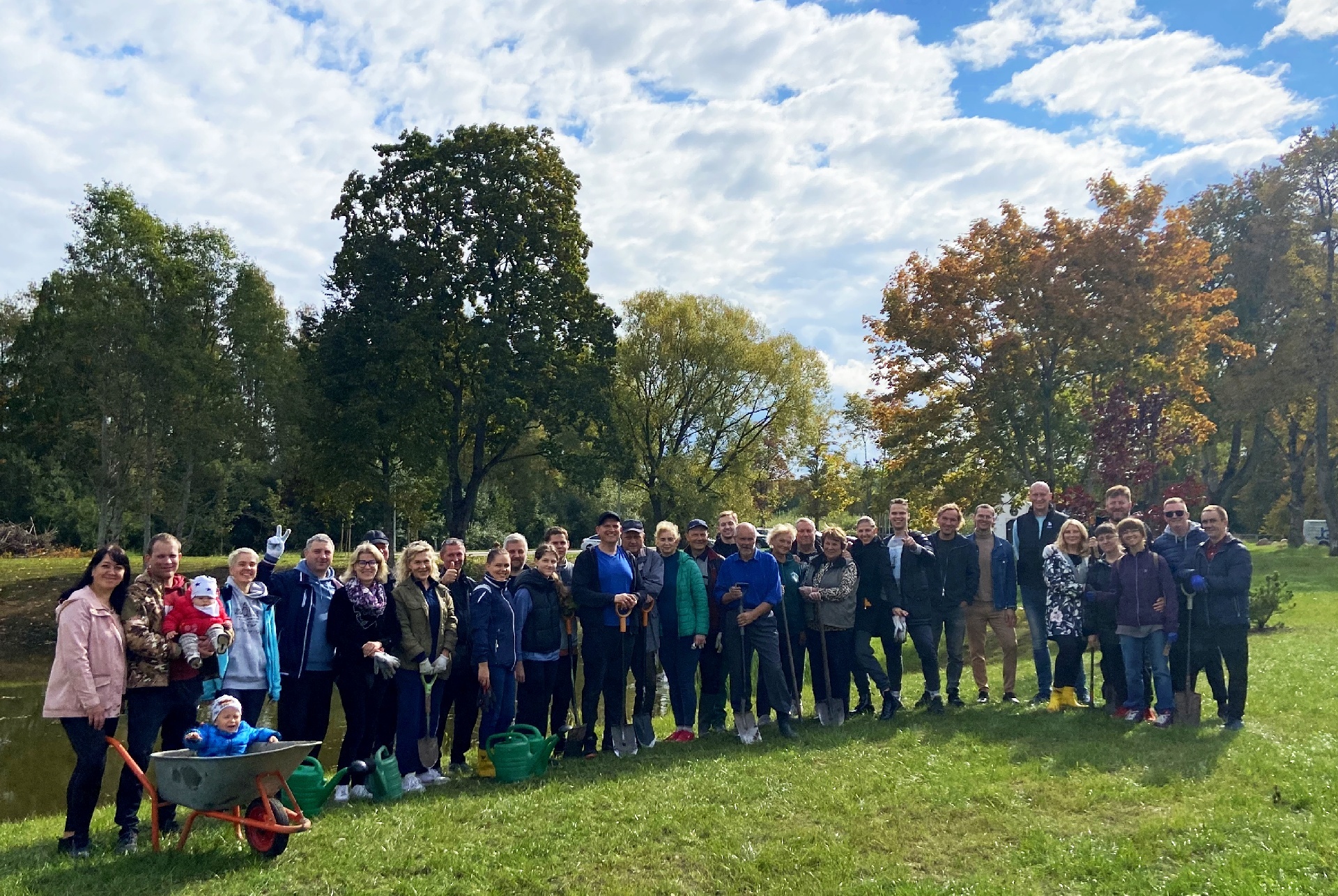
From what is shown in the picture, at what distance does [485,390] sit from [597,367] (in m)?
3.90

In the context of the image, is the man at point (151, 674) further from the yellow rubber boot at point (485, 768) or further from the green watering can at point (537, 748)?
the green watering can at point (537, 748)

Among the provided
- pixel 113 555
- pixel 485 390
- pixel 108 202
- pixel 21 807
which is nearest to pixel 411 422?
pixel 485 390

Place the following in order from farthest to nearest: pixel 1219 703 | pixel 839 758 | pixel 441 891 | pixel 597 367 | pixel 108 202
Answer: pixel 597 367 < pixel 108 202 < pixel 1219 703 < pixel 839 758 < pixel 441 891

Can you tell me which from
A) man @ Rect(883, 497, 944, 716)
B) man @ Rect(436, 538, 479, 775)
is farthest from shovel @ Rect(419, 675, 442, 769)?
man @ Rect(883, 497, 944, 716)

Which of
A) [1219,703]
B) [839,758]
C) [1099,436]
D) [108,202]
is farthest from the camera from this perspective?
[108,202]

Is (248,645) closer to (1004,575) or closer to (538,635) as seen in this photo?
(538,635)

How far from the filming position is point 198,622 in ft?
19.5

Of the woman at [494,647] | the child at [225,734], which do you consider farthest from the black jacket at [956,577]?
the child at [225,734]

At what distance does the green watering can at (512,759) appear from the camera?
7.12m

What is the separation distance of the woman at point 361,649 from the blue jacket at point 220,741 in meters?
1.33

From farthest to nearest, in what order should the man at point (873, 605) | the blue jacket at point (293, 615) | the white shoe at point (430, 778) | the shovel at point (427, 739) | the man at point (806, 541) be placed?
the man at point (806, 541) → the man at point (873, 605) → the white shoe at point (430, 778) → the shovel at point (427, 739) → the blue jacket at point (293, 615)

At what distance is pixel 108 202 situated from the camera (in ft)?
81.0

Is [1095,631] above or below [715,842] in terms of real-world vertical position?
above

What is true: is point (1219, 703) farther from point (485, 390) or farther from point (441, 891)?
point (485, 390)
